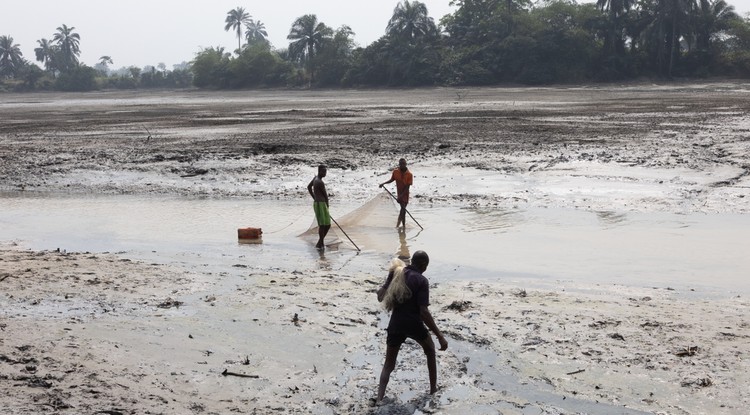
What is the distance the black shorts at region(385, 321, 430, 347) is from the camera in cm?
649

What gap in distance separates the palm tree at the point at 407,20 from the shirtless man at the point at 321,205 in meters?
73.1

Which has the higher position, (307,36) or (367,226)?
(307,36)

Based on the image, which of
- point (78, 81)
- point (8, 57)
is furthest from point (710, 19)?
point (8, 57)

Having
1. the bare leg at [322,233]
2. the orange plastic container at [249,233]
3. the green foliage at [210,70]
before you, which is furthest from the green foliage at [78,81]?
the bare leg at [322,233]

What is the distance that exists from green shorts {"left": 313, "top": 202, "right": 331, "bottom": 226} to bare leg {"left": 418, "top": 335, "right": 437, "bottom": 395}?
6.25m

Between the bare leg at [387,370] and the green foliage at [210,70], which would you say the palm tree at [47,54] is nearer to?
the green foliage at [210,70]

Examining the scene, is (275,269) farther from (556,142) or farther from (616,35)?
(616,35)

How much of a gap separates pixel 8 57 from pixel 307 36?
7165cm

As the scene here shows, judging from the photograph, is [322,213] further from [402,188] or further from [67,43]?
[67,43]

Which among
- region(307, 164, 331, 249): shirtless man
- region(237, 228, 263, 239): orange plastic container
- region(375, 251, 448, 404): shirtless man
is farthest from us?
region(237, 228, 263, 239): orange plastic container

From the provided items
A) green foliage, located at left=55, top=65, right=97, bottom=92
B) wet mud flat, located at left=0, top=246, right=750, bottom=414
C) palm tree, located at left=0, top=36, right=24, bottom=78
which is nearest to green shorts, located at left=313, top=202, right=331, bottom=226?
wet mud flat, located at left=0, top=246, right=750, bottom=414

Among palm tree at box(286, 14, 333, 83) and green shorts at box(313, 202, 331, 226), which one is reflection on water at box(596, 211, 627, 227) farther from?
palm tree at box(286, 14, 333, 83)

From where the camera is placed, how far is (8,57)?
136875mm

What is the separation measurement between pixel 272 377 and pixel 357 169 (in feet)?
47.3
